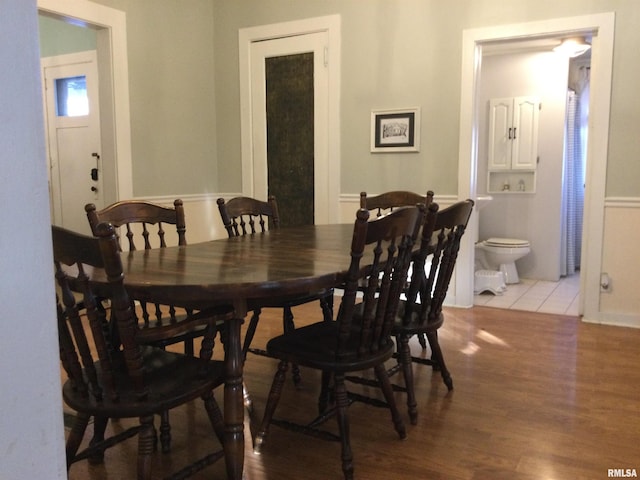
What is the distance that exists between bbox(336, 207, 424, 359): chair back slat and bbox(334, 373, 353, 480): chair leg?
0.13 m

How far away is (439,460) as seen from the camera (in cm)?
193

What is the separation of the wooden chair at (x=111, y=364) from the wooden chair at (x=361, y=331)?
328mm

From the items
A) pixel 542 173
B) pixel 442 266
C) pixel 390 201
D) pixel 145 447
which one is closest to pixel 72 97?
pixel 390 201

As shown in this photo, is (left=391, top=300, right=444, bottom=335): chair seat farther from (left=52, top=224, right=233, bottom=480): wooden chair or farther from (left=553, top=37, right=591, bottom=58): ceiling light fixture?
(left=553, top=37, right=591, bottom=58): ceiling light fixture

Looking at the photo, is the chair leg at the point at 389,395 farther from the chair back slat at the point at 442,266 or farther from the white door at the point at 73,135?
the white door at the point at 73,135

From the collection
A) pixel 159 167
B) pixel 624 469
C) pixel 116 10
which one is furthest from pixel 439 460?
pixel 116 10

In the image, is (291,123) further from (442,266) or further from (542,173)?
(442,266)

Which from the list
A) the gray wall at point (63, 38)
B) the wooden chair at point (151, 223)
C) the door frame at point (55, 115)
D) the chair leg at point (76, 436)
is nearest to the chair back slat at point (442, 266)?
the wooden chair at point (151, 223)

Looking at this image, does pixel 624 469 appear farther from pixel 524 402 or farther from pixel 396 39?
pixel 396 39

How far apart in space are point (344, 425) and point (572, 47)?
4.44 m

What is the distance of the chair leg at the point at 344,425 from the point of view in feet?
5.88

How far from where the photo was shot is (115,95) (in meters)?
4.06

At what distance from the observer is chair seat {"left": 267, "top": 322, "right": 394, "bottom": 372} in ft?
5.90

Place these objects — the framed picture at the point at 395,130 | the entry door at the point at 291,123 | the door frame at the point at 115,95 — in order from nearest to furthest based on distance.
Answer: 1. the door frame at the point at 115,95
2. the framed picture at the point at 395,130
3. the entry door at the point at 291,123
